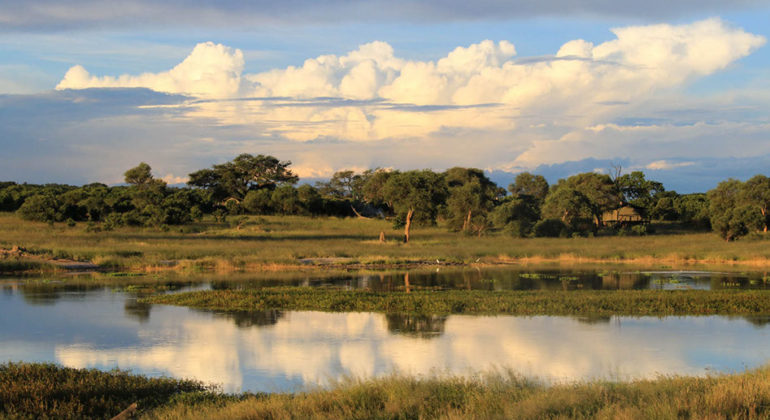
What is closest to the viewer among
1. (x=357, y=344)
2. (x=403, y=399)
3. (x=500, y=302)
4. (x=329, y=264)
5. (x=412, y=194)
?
(x=403, y=399)

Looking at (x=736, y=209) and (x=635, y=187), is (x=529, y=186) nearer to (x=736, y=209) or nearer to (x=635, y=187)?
(x=635, y=187)

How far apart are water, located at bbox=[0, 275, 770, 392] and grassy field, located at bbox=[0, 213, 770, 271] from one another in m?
18.9

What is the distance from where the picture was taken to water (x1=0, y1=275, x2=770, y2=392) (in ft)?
53.5

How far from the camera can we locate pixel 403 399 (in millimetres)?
11336

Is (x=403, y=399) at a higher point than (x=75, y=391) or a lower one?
higher

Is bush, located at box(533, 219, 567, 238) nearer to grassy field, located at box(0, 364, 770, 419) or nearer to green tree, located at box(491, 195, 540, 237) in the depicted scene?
green tree, located at box(491, 195, 540, 237)

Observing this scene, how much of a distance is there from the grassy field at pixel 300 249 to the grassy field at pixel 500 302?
15.7 metres

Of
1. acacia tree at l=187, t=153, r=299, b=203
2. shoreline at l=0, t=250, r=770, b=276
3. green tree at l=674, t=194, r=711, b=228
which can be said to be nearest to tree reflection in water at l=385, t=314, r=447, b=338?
shoreline at l=0, t=250, r=770, b=276

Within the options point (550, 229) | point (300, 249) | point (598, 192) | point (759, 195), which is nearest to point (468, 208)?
point (550, 229)

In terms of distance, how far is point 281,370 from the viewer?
16.4 metres

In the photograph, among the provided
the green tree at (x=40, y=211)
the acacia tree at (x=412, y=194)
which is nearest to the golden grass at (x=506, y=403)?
the acacia tree at (x=412, y=194)

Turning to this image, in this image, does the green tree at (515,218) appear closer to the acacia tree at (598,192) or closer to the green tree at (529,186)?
the acacia tree at (598,192)

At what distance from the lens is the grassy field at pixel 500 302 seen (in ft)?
81.6

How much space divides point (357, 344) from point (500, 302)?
27.0 feet
